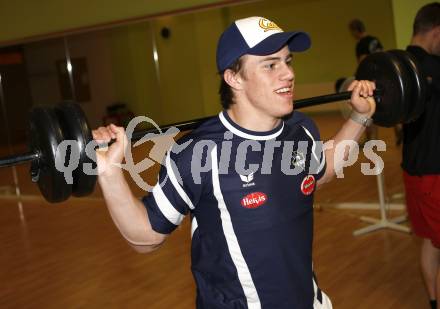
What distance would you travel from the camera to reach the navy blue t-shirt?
1517 millimetres

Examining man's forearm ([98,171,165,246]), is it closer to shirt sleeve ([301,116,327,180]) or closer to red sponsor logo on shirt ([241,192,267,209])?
red sponsor logo on shirt ([241,192,267,209])

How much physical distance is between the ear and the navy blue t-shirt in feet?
0.33

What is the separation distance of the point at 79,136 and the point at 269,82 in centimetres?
56

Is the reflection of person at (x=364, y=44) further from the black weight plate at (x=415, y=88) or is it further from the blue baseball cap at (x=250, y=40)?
the blue baseball cap at (x=250, y=40)

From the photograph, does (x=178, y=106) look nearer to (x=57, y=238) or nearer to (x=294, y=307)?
(x=57, y=238)

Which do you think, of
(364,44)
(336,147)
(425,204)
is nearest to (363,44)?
(364,44)

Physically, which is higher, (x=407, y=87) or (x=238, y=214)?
(x=407, y=87)

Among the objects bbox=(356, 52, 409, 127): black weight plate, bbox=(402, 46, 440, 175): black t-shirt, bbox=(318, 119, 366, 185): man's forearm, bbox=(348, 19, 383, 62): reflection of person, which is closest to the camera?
bbox=(318, 119, 366, 185): man's forearm

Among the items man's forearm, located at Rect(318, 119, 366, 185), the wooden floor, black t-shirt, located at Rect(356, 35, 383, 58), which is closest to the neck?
man's forearm, located at Rect(318, 119, 366, 185)

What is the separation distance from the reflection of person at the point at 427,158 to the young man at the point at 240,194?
1.15 metres

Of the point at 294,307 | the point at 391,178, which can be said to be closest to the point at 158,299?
the point at 294,307

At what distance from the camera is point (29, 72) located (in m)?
7.66

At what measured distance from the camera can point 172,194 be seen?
1525 millimetres

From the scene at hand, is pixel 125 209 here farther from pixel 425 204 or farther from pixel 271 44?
pixel 425 204
